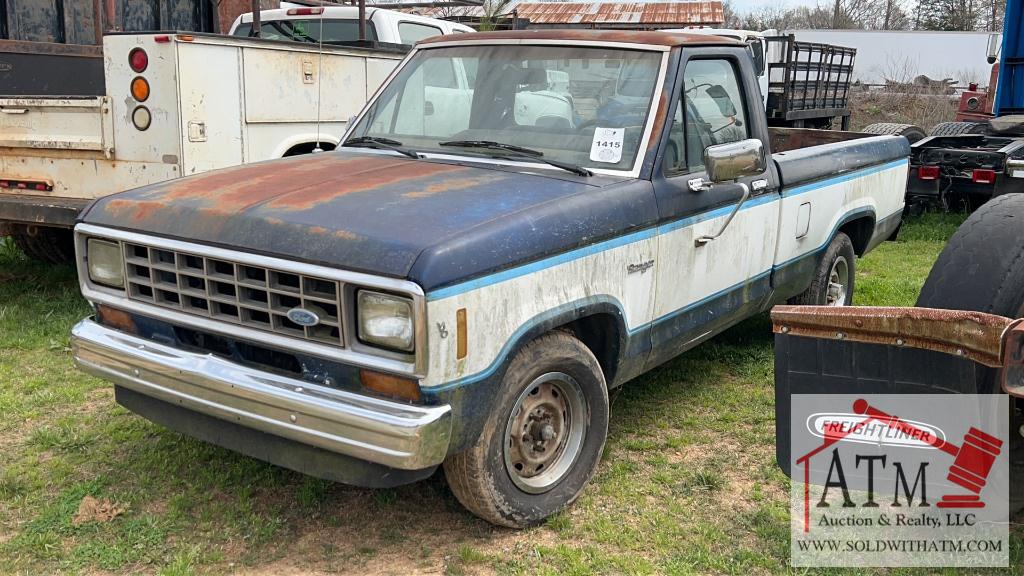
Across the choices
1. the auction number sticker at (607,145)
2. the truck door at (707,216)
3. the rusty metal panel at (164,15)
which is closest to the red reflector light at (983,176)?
the truck door at (707,216)

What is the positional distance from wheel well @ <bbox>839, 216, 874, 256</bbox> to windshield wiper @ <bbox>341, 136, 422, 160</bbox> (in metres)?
3.12

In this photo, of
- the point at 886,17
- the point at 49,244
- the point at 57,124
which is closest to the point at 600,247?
the point at 57,124

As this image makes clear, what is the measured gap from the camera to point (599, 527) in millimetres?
3615

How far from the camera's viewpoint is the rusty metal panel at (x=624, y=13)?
27297 millimetres

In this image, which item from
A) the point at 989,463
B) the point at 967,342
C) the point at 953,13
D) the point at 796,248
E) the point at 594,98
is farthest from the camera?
the point at 953,13

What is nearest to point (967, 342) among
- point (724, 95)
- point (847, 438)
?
point (847, 438)

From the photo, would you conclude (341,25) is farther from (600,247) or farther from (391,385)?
(391,385)

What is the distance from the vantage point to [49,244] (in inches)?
278

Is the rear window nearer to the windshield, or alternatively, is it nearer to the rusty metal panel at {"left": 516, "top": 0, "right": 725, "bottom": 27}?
the windshield

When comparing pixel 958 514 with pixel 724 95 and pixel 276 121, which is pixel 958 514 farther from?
pixel 276 121

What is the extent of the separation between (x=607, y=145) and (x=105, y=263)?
2101 mm

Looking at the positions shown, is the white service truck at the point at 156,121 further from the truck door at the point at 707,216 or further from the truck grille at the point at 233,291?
the truck door at the point at 707,216

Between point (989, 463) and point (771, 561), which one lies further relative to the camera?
point (771, 561)

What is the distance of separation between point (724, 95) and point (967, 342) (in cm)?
234
